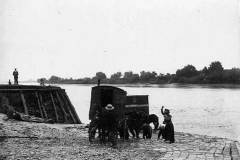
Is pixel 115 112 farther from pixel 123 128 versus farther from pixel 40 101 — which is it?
pixel 40 101

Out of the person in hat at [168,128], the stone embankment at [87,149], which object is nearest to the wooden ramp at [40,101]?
the stone embankment at [87,149]

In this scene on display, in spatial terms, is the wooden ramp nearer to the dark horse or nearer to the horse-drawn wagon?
the horse-drawn wagon

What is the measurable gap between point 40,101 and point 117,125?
14.6 meters

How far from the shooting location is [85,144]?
1491 centimetres

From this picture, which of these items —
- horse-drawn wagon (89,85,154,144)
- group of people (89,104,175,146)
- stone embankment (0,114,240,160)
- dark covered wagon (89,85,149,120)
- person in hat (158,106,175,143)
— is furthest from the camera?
dark covered wagon (89,85,149,120)

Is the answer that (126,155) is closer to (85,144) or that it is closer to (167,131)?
(85,144)

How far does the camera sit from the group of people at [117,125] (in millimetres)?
14789

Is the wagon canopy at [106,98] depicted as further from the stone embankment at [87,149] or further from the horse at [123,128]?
the stone embankment at [87,149]

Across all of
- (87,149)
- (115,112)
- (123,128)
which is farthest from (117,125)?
(87,149)

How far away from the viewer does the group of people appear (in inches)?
582

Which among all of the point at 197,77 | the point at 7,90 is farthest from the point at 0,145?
the point at 197,77

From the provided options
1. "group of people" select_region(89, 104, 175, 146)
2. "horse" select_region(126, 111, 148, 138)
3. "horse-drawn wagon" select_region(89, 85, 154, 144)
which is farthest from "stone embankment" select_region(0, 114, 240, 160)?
"horse" select_region(126, 111, 148, 138)

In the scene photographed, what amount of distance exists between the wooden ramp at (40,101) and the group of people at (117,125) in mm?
10901

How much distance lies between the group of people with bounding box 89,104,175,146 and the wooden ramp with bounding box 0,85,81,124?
35.8 feet
